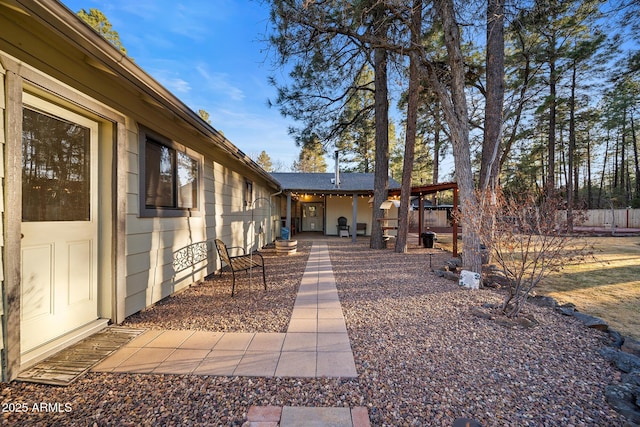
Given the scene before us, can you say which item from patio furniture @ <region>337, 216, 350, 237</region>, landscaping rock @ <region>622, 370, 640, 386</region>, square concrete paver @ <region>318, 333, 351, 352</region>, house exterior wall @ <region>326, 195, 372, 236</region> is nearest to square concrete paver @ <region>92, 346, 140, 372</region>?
square concrete paver @ <region>318, 333, 351, 352</region>

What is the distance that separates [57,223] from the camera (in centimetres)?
234

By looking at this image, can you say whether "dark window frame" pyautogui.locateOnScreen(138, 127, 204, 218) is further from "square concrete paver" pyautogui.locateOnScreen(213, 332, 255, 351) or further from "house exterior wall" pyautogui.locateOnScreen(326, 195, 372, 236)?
"house exterior wall" pyautogui.locateOnScreen(326, 195, 372, 236)

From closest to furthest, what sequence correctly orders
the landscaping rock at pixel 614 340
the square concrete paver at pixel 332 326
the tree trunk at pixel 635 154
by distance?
1. the landscaping rock at pixel 614 340
2. the square concrete paver at pixel 332 326
3. the tree trunk at pixel 635 154

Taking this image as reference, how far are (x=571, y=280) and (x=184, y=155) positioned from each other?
876 centimetres

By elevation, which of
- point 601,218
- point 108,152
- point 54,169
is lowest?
point 601,218

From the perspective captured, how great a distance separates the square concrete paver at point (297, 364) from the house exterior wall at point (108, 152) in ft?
6.57

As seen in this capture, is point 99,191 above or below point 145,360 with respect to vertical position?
above

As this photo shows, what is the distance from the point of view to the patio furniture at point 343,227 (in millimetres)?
14148

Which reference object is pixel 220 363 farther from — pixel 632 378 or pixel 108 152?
pixel 632 378

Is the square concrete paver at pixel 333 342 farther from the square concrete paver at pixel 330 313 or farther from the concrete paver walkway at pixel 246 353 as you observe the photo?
the square concrete paver at pixel 330 313

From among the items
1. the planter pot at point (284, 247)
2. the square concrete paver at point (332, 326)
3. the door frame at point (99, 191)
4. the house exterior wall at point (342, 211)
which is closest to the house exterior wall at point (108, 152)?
the door frame at point (99, 191)

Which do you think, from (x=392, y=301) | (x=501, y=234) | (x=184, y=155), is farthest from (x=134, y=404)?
(x=501, y=234)

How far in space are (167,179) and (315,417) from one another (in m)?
3.66

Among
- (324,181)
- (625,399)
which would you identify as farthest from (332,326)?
(324,181)
